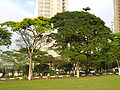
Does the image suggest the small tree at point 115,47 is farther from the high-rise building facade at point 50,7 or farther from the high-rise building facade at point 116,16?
the high-rise building facade at point 116,16

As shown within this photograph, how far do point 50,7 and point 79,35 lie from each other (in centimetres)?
7175

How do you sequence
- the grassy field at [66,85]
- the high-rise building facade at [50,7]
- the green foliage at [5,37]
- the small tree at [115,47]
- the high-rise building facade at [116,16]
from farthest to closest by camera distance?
the high-rise building facade at [116,16], the high-rise building facade at [50,7], the small tree at [115,47], the green foliage at [5,37], the grassy field at [66,85]

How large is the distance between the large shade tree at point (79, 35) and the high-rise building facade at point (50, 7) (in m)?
65.8

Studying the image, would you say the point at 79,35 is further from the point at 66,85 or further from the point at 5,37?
the point at 66,85

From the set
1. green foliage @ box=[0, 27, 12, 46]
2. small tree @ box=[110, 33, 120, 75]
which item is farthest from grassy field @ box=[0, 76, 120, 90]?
small tree @ box=[110, 33, 120, 75]

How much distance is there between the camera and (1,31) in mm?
31594

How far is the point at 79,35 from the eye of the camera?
130 feet

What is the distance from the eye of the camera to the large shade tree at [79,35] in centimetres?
3859

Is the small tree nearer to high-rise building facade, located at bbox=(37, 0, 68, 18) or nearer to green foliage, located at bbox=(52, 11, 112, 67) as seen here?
green foliage, located at bbox=(52, 11, 112, 67)

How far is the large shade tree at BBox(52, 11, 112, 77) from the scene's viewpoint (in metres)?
38.6

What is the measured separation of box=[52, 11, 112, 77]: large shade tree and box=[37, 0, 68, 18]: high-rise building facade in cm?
6585

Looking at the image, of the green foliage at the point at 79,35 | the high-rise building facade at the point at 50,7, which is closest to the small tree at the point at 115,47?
the green foliage at the point at 79,35

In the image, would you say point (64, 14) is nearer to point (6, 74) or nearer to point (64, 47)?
point (64, 47)

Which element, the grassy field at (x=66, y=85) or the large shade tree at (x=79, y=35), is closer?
the grassy field at (x=66, y=85)
